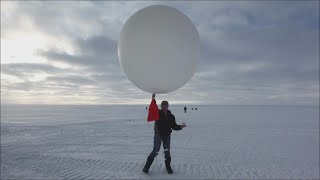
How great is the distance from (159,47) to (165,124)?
2.75 meters

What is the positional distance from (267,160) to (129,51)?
723 centimetres

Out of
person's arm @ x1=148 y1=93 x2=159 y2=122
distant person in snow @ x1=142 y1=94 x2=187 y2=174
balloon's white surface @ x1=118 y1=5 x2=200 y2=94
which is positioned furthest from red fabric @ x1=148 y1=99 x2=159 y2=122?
distant person in snow @ x1=142 y1=94 x2=187 y2=174

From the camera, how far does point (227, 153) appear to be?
1084 cm

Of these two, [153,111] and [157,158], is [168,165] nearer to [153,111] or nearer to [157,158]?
[157,158]

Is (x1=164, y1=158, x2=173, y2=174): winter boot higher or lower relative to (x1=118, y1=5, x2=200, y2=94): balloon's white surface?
lower

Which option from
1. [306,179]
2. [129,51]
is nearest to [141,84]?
[129,51]

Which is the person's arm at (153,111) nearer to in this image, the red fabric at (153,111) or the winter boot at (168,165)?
the red fabric at (153,111)

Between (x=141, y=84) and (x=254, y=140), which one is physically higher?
(x=141, y=84)

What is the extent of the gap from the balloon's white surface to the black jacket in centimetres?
191

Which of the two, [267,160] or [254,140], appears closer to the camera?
[267,160]

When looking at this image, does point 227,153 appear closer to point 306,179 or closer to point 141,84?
point 306,179

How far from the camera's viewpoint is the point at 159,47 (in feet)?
Answer: 15.5

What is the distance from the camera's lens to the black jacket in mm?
6895

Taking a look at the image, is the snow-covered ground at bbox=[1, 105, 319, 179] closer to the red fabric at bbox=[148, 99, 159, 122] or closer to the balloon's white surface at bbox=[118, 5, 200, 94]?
the red fabric at bbox=[148, 99, 159, 122]
